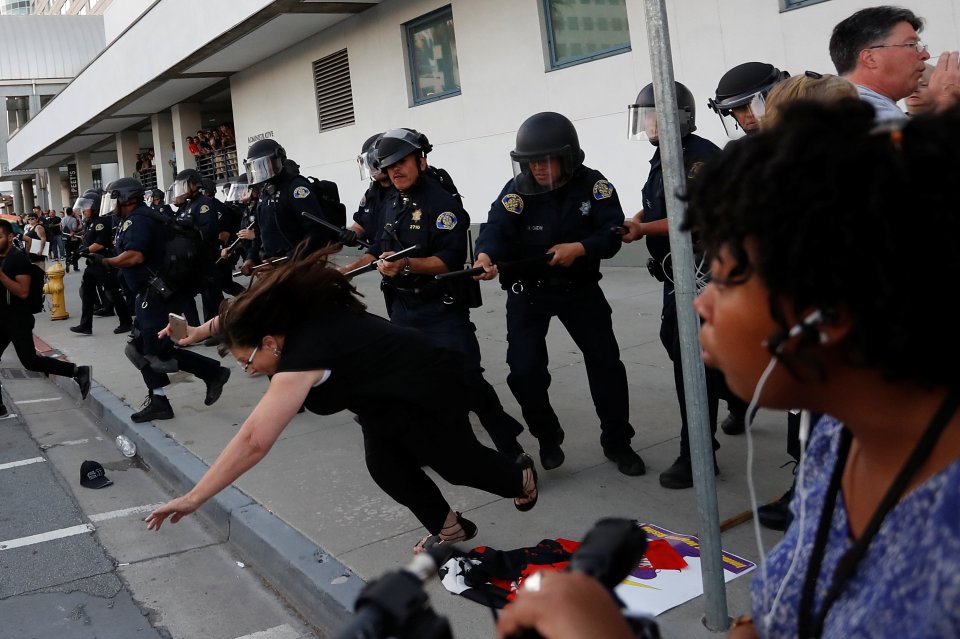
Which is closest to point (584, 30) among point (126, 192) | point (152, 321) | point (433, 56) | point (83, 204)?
point (433, 56)

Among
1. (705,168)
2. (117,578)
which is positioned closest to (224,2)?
(117,578)

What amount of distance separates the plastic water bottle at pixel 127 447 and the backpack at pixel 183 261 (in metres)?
1.24

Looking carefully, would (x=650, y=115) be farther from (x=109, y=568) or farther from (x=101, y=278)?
(x=101, y=278)

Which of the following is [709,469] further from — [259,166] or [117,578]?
[259,166]

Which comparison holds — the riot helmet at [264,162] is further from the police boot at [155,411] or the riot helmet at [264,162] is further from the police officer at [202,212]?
the police officer at [202,212]

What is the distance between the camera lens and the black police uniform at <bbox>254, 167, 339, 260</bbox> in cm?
691

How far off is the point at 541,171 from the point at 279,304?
1754mm

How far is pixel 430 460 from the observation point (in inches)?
141

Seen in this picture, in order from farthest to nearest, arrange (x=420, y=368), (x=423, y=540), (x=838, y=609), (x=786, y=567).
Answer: (x=423, y=540), (x=420, y=368), (x=786, y=567), (x=838, y=609)

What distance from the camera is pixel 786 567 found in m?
1.34

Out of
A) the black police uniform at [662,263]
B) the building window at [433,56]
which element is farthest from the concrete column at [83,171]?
the black police uniform at [662,263]

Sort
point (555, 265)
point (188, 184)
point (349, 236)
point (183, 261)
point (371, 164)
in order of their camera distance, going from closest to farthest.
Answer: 1. point (555, 265)
2. point (371, 164)
3. point (349, 236)
4. point (183, 261)
5. point (188, 184)

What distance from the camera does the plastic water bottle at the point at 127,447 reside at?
6.50m

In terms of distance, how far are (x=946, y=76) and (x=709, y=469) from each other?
5.30 feet
